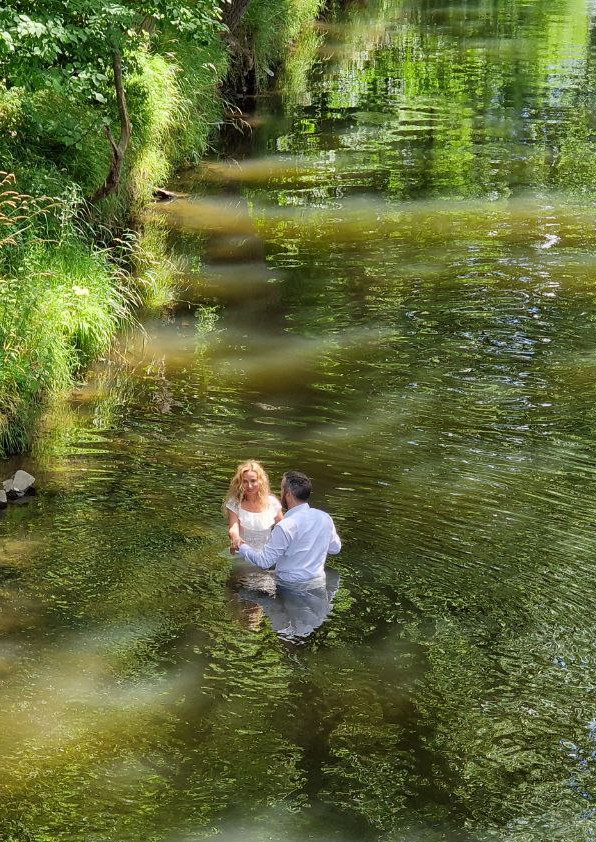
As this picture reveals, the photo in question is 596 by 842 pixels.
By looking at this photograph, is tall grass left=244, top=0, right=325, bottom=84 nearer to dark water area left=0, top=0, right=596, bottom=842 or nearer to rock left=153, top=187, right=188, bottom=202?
rock left=153, top=187, right=188, bottom=202

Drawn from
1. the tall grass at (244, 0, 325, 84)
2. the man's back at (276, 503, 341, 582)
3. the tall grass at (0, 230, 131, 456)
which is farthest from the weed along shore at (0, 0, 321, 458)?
the tall grass at (244, 0, 325, 84)

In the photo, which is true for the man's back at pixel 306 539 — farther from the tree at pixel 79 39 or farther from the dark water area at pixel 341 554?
the tree at pixel 79 39

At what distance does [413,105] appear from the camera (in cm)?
2742

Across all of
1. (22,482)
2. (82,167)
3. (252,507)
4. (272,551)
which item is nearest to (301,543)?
(272,551)

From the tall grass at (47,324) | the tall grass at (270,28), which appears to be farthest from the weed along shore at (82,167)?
the tall grass at (270,28)

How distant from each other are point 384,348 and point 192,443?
3.21 m

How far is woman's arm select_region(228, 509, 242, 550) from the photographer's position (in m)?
8.29

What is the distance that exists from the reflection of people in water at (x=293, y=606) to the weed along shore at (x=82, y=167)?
3.54 metres

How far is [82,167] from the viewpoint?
1551cm

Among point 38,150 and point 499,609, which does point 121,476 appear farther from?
point 38,150

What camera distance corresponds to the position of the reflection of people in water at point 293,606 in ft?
25.0

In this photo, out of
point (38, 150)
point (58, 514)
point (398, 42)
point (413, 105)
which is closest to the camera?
point (58, 514)

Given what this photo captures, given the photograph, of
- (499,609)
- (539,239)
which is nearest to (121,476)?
(499,609)

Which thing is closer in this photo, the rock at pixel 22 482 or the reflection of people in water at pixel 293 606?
the reflection of people in water at pixel 293 606
